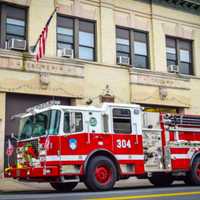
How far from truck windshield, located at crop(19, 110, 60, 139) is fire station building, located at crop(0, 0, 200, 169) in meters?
4.10

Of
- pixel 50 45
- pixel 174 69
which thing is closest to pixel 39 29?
pixel 50 45

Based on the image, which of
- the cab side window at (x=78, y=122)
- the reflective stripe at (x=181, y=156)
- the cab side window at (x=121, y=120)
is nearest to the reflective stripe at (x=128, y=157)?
the cab side window at (x=121, y=120)

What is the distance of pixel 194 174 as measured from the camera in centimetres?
1678

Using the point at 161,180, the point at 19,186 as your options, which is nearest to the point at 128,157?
the point at 161,180

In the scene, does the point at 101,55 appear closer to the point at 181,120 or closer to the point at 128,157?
the point at 181,120

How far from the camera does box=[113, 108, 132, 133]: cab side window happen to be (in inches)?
609

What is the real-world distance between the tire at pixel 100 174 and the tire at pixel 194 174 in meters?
3.58

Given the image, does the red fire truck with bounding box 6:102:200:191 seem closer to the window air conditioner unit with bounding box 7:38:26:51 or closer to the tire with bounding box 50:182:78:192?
the tire with bounding box 50:182:78:192

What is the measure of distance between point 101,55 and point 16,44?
526cm

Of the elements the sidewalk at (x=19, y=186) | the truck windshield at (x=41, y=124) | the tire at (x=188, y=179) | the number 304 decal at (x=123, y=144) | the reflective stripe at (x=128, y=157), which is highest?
the truck windshield at (x=41, y=124)

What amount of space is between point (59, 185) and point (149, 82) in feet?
39.6

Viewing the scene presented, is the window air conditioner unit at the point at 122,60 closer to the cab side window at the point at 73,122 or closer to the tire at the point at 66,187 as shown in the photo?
the cab side window at the point at 73,122

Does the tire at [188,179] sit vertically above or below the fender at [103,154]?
below

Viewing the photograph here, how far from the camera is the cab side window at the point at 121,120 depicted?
15.5 metres
